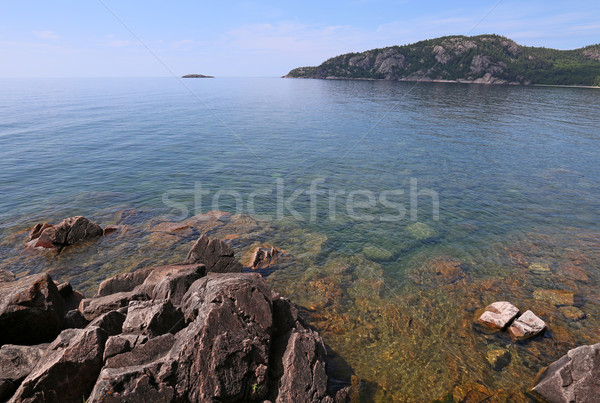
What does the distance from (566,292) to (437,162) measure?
28937mm

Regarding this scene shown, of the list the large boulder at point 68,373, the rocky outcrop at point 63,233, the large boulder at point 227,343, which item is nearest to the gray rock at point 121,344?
the large boulder at point 68,373

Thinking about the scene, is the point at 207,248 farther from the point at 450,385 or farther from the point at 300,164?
the point at 300,164

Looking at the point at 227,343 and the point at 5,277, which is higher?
the point at 227,343

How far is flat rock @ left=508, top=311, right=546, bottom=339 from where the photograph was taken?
52.5 feet

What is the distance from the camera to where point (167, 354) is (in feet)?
34.6

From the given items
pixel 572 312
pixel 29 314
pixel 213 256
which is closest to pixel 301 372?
pixel 213 256

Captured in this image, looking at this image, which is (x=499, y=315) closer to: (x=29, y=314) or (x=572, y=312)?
(x=572, y=312)

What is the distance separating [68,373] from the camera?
33.1 ft

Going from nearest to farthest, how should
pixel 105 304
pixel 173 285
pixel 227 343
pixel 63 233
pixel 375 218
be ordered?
pixel 227 343 → pixel 173 285 → pixel 105 304 → pixel 63 233 → pixel 375 218

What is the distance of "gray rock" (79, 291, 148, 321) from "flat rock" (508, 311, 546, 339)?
757 inches

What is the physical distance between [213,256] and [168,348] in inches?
358

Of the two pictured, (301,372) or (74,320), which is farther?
(74,320)

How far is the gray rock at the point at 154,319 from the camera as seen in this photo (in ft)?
38.5

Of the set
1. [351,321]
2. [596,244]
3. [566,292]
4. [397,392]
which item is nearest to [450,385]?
[397,392]
